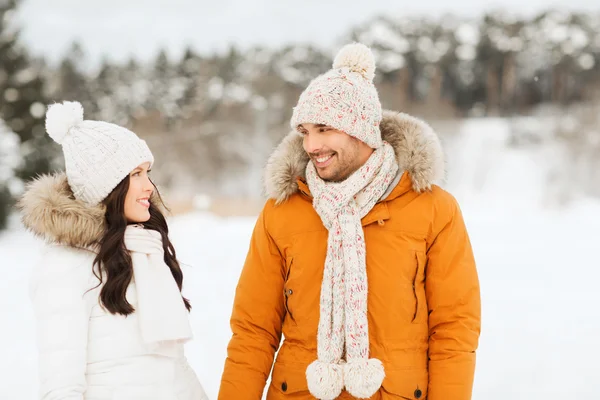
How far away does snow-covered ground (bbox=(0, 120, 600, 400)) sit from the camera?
3863mm

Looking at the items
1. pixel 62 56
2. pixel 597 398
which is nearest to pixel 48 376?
pixel 597 398

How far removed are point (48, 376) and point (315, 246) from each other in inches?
39.7

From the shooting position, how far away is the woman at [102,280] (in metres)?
1.73

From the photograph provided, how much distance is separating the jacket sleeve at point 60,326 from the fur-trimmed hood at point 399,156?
0.84 metres

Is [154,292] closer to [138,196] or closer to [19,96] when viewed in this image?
[138,196]

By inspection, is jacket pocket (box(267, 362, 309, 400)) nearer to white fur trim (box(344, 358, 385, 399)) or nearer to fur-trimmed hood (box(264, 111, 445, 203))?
white fur trim (box(344, 358, 385, 399))

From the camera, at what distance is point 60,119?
1941 millimetres

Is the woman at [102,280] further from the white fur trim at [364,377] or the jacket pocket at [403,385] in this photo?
the jacket pocket at [403,385]

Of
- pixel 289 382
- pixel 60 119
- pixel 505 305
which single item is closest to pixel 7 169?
pixel 505 305

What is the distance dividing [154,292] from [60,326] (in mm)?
329

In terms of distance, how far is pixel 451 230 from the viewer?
2137 mm

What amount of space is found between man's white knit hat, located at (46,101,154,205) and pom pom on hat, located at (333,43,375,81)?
2.90 ft

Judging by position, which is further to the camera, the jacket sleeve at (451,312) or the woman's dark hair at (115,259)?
the jacket sleeve at (451,312)

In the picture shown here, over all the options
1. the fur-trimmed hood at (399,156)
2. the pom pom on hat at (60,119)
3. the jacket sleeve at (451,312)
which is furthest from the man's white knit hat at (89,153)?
the jacket sleeve at (451,312)
